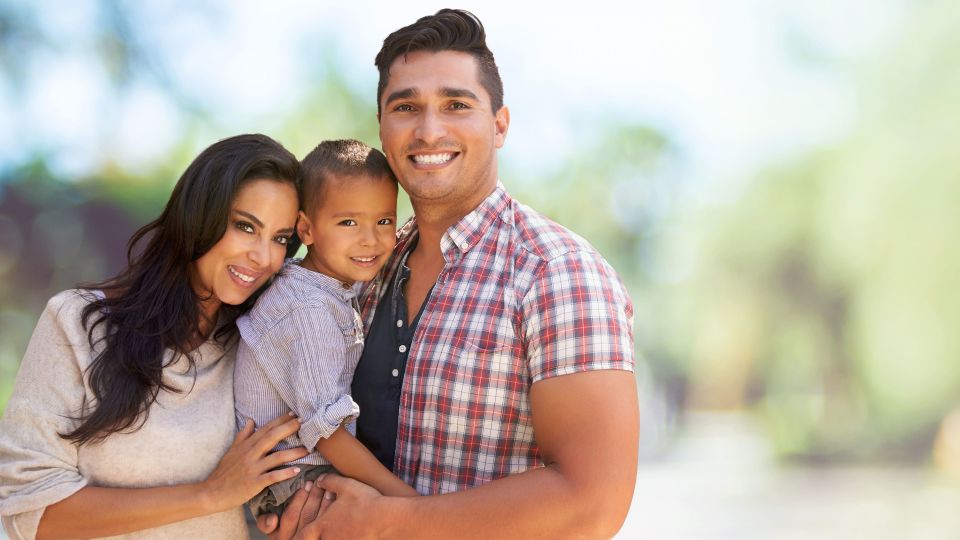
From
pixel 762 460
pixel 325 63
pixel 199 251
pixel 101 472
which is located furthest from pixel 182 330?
pixel 762 460

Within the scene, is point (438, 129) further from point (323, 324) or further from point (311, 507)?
point (311, 507)

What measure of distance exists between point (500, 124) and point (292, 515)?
1092 mm

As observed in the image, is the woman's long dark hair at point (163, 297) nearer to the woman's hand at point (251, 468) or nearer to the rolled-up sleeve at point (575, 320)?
the woman's hand at point (251, 468)

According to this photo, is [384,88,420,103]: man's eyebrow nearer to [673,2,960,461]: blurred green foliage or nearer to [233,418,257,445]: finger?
[233,418,257,445]: finger

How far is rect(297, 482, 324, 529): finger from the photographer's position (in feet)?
6.81

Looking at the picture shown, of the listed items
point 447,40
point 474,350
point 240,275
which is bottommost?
point 474,350

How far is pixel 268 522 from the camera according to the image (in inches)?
84.4

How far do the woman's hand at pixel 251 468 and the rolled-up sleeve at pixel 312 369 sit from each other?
48 mm

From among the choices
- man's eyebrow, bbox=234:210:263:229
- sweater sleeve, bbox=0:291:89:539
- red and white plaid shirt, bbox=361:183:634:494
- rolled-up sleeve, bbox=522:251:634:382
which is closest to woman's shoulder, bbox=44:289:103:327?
sweater sleeve, bbox=0:291:89:539

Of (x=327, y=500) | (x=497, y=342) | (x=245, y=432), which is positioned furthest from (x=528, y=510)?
(x=245, y=432)

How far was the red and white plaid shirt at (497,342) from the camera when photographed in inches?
75.8

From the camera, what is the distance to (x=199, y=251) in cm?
221

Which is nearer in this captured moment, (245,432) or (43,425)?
(43,425)

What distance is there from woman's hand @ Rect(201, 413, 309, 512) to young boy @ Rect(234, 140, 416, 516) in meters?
0.04
